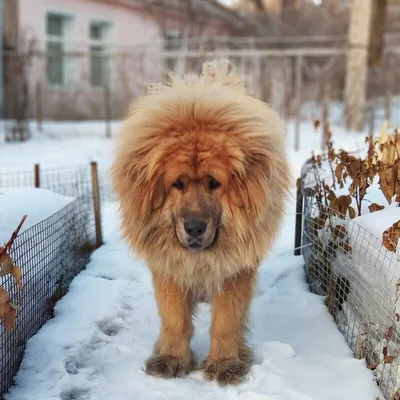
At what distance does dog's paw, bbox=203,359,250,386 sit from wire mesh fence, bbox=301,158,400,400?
661 millimetres

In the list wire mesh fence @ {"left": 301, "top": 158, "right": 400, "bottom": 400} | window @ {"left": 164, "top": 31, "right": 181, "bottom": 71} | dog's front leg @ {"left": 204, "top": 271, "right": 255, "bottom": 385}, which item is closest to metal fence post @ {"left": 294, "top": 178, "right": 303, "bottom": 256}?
wire mesh fence @ {"left": 301, "top": 158, "right": 400, "bottom": 400}

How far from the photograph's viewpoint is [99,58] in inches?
666

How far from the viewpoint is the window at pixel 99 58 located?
54.9 ft

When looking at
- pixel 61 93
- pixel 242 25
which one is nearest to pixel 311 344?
pixel 61 93

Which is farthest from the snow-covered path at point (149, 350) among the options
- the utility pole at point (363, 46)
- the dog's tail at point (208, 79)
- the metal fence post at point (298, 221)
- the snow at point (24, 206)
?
the utility pole at point (363, 46)

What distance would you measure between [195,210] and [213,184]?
0.19 m

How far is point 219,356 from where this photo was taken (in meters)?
2.90

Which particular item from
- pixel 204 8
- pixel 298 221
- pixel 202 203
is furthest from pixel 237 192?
pixel 204 8

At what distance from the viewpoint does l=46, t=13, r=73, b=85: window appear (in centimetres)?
1555

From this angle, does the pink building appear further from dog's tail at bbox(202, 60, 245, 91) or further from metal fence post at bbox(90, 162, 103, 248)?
dog's tail at bbox(202, 60, 245, 91)

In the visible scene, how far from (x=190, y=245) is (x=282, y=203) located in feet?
2.15

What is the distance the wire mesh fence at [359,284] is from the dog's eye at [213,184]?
0.85 m

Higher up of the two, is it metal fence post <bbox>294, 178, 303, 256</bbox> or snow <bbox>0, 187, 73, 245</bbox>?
snow <bbox>0, 187, 73, 245</bbox>

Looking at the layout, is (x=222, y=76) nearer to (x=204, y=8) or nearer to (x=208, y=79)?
(x=208, y=79)
